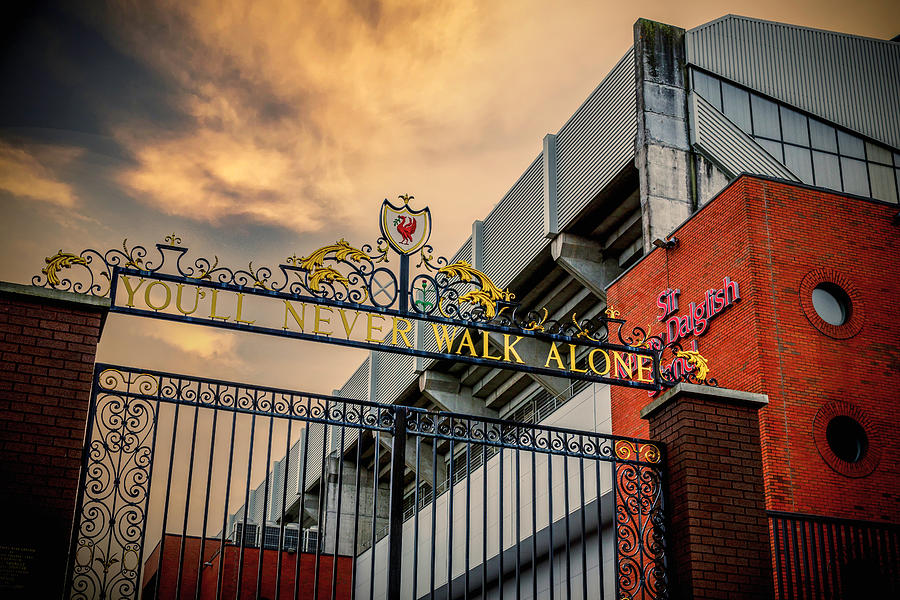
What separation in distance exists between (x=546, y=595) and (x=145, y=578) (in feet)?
89.0

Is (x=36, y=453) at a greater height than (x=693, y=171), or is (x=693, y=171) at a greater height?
(x=693, y=171)

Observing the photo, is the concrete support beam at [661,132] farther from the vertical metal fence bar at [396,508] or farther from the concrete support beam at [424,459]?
the concrete support beam at [424,459]

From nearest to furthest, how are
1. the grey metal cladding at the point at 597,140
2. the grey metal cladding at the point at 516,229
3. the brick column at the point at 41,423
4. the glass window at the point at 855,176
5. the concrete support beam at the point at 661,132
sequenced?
the brick column at the point at 41,423 < the concrete support beam at the point at 661,132 < the grey metal cladding at the point at 597,140 < the glass window at the point at 855,176 < the grey metal cladding at the point at 516,229

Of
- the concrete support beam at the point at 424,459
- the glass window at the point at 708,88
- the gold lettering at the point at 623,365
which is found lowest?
the gold lettering at the point at 623,365

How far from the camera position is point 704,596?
32.7 feet

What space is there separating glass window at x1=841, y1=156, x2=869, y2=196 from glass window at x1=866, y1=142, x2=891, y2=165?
0.49m

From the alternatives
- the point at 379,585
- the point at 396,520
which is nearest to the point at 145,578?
the point at 379,585

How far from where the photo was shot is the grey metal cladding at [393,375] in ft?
120

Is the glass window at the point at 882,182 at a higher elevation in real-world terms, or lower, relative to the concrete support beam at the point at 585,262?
higher

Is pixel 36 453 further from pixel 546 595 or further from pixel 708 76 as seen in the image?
pixel 708 76

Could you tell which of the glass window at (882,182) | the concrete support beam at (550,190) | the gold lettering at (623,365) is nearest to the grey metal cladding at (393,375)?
the concrete support beam at (550,190)

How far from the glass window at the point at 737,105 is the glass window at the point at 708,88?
0.63 feet

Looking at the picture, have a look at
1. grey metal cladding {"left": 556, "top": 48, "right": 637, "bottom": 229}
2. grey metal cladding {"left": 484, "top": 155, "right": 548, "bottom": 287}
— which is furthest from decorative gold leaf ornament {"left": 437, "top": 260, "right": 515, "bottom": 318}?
grey metal cladding {"left": 484, "top": 155, "right": 548, "bottom": 287}

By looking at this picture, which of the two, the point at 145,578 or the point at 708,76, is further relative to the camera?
the point at 145,578
